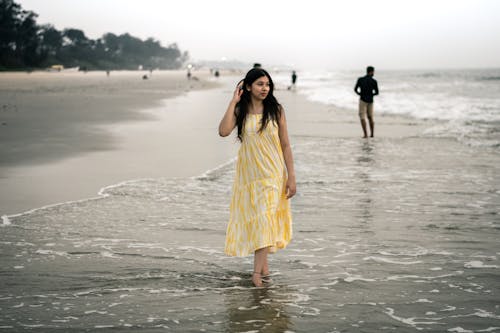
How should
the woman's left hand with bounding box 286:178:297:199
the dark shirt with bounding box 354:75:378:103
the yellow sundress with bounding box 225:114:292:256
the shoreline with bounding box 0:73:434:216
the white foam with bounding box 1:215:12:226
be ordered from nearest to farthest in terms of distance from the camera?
the yellow sundress with bounding box 225:114:292:256, the woman's left hand with bounding box 286:178:297:199, the white foam with bounding box 1:215:12:226, the shoreline with bounding box 0:73:434:216, the dark shirt with bounding box 354:75:378:103

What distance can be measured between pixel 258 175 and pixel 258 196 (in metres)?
0.15

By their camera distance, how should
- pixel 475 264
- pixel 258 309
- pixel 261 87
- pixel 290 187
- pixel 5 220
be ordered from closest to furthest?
pixel 258 309 → pixel 261 87 → pixel 290 187 → pixel 475 264 → pixel 5 220

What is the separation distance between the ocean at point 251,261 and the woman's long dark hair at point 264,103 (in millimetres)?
1174

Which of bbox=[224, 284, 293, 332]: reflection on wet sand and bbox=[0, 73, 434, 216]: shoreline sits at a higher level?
bbox=[0, 73, 434, 216]: shoreline

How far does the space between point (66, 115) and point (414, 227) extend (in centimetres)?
1575

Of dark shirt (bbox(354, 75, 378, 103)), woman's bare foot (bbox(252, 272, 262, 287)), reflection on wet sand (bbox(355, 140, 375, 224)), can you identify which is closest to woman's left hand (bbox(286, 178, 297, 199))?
woman's bare foot (bbox(252, 272, 262, 287))

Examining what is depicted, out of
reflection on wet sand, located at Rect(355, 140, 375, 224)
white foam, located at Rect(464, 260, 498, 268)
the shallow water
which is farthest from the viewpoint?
reflection on wet sand, located at Rect(355, 140, 375, 224)

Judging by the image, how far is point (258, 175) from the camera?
4.38 m

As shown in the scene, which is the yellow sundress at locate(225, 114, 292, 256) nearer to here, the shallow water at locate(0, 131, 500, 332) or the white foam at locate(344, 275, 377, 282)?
the shallow water at locate(0, 131, 500, 332)

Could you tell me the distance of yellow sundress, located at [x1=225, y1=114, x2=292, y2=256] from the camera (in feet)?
14.1

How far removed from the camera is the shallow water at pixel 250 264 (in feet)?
12.2

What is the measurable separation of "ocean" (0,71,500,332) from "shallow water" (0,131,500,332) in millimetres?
13

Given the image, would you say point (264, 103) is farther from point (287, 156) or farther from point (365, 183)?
point (365, 183)

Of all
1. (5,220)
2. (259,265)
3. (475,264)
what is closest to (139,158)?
(5,220)
